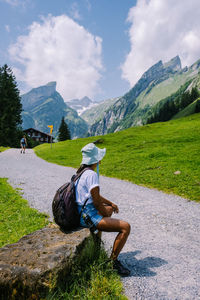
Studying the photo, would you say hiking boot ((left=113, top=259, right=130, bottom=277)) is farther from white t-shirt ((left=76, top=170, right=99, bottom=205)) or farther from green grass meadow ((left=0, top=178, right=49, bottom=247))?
green grass meadow ((left=0, top=178, right=49, bottom=247))

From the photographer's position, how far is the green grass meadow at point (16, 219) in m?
6.87

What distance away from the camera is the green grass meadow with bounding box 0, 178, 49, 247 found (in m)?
6.87

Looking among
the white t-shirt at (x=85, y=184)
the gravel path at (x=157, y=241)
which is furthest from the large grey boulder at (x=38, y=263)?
the gravel path at (x=157, y=241)

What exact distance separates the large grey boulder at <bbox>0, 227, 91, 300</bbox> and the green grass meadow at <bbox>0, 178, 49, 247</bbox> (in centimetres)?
241

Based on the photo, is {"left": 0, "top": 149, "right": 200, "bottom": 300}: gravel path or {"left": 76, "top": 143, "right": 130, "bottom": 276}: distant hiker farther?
{"left": 76, "top": 143, "right": 130, "bottom": 276}: distant hiker

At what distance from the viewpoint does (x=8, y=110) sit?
2751 inches

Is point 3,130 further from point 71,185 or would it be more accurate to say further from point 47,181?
point 71,185

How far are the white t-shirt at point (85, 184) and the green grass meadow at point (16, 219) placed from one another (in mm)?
3200

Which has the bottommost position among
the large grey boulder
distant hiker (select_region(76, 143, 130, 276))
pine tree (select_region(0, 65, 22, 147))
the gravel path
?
the gravel path

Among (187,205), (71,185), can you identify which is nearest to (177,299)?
(71,185)

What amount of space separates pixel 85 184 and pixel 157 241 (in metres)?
3.57

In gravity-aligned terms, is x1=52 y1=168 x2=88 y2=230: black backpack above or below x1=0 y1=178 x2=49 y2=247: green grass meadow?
above

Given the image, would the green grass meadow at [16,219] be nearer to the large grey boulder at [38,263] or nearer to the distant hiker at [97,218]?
the large grey boulder at [38,263]

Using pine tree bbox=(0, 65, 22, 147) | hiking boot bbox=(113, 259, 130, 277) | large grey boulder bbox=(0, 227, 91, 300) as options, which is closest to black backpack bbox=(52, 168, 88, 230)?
large grey boulder bbox=(0, 227, 91, 300)
